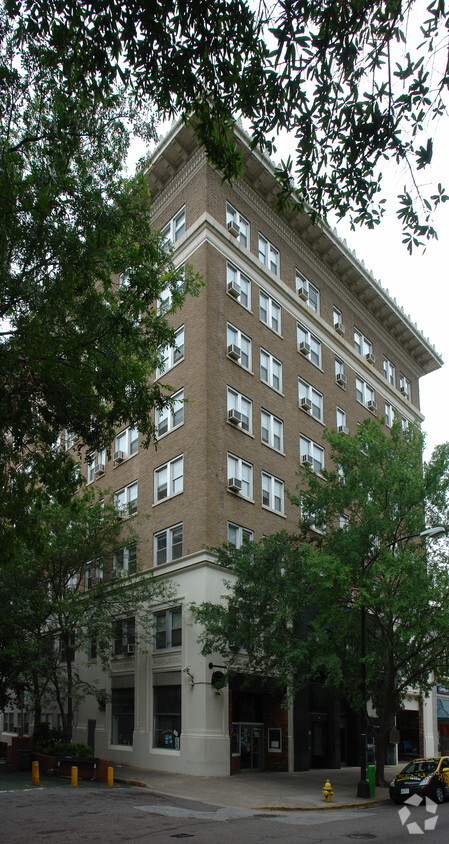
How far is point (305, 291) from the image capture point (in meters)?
38.8

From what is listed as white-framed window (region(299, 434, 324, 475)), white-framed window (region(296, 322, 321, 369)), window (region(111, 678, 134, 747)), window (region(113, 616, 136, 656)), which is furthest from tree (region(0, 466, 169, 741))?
white-framed window (region(296, 322, 321, 369))

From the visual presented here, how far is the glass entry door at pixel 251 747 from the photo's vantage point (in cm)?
2894

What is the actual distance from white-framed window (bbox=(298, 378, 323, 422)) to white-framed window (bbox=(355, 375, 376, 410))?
5.44 meters

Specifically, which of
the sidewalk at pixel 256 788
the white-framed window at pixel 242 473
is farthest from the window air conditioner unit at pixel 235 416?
the sidewalk at pixel 256 788

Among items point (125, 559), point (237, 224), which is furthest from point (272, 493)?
point (237, 224)

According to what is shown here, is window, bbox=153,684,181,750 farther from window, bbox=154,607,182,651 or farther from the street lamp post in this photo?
the street lamp post

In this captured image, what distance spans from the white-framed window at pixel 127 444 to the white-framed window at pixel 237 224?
10371mm

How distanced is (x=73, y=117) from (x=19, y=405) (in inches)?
209

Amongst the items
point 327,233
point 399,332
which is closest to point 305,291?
point 327,233

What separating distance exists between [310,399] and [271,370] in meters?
4.17

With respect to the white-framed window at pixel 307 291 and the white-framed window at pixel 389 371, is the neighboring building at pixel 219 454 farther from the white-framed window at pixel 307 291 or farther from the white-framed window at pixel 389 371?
the white-framed window at pixel 389 371

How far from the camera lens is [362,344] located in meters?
45.3

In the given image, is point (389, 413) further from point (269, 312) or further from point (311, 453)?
point (269, 312)

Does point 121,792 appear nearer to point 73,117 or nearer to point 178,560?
point 178,560
